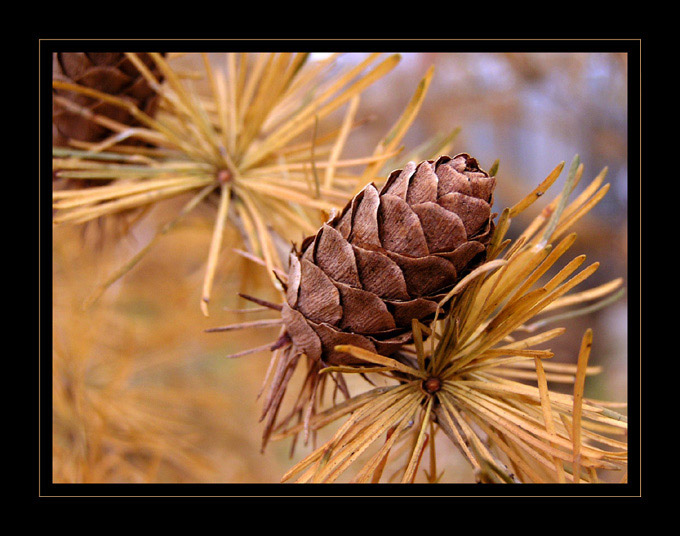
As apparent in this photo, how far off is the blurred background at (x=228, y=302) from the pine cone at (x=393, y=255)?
223 millimetres

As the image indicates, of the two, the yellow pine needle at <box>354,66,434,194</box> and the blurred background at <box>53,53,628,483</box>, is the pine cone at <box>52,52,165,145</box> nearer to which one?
the blurred background at <box>53,53,628,483</box>

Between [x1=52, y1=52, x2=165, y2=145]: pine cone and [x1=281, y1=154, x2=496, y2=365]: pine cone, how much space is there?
0.73 ft

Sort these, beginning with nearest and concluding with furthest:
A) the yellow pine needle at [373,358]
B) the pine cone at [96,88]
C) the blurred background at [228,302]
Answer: the yellow pine needle at [373,358] < the pine cone at [96,88] < the blurred background at [228,302]

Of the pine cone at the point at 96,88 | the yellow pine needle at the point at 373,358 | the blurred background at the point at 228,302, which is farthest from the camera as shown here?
the blurred background at the point at 228,302

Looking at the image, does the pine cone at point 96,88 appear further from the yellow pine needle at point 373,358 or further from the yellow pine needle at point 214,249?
the yellow pine needle at point 373,358

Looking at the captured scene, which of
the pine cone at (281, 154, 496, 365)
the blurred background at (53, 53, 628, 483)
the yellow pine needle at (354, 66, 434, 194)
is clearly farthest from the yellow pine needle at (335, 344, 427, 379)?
the blurred background at (53, 53, 628, 483)

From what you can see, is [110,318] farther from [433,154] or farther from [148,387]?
[433,154]

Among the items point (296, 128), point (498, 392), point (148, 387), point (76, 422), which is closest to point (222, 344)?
point (148, 387)

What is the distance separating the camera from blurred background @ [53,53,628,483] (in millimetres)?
556

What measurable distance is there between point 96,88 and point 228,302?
0.48 m

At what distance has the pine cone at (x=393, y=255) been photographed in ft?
0.69
